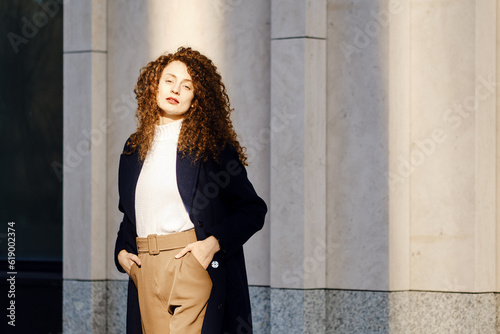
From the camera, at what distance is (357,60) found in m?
7.23

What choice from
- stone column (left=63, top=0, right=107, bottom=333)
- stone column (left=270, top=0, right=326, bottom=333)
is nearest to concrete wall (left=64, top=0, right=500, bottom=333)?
stone column (left=270, top=0, right=326, bottom=333)

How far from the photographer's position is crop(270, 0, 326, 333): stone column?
7117mm

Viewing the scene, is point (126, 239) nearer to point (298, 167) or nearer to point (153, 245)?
point (153, 245)

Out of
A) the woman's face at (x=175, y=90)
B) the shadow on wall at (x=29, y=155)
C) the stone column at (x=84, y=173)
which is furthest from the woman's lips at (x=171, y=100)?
the shadow on wall at (x=29, y=155)

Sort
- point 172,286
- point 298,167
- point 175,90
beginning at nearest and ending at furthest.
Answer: point 172,286 → point 175,90 → point 298,167

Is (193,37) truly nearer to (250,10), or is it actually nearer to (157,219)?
(250,10)

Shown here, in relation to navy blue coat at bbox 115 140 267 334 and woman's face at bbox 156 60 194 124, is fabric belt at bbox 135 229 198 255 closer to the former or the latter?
navy blue coat at bbox 115 140 267 334

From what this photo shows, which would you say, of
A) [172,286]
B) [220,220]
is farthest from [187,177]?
[172,286]

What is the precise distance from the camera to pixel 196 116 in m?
4.52

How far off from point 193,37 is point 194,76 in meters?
3.27

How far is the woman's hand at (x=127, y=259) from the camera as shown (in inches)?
171

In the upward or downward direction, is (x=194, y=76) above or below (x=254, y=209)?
above

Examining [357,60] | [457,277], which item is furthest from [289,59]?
[457,277]

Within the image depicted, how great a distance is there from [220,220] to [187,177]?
263mm
